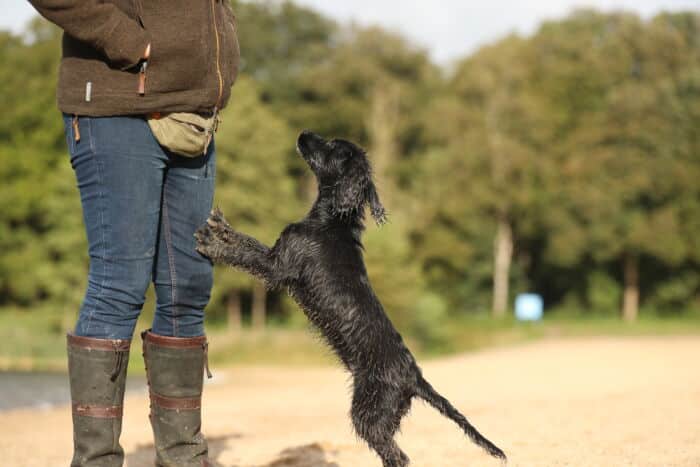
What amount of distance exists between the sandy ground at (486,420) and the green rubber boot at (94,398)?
1528mm

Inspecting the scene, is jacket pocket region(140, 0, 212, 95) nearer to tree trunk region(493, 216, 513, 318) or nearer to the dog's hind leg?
the dog's hind leg

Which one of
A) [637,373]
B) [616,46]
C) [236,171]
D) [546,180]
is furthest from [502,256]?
[637,373]

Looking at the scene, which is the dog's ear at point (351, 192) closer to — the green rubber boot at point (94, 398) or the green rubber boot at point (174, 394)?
the green rubber boot at point (174, 394)

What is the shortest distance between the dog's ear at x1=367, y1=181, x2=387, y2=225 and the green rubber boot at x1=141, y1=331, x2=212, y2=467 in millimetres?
965

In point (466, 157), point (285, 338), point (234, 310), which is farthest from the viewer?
point (466, 157)

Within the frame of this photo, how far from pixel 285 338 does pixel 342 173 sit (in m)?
22.4

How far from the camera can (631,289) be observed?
1356 inches

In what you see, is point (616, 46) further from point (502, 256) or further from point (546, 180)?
point (502, 256)

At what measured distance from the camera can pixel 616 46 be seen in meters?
35.0

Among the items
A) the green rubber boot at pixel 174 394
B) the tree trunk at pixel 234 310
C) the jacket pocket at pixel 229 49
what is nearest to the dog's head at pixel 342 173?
the jacket pocket at pixel 229 49

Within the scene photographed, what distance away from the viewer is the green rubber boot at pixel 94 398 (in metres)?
3.14

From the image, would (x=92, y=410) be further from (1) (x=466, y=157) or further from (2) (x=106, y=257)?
(1) (x=466, y=157)

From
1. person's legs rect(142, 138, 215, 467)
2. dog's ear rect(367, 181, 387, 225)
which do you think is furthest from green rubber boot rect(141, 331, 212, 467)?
dog's ear rect(367, 181, 387, 225)

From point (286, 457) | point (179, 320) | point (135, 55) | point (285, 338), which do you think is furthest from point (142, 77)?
point (285, 338)
